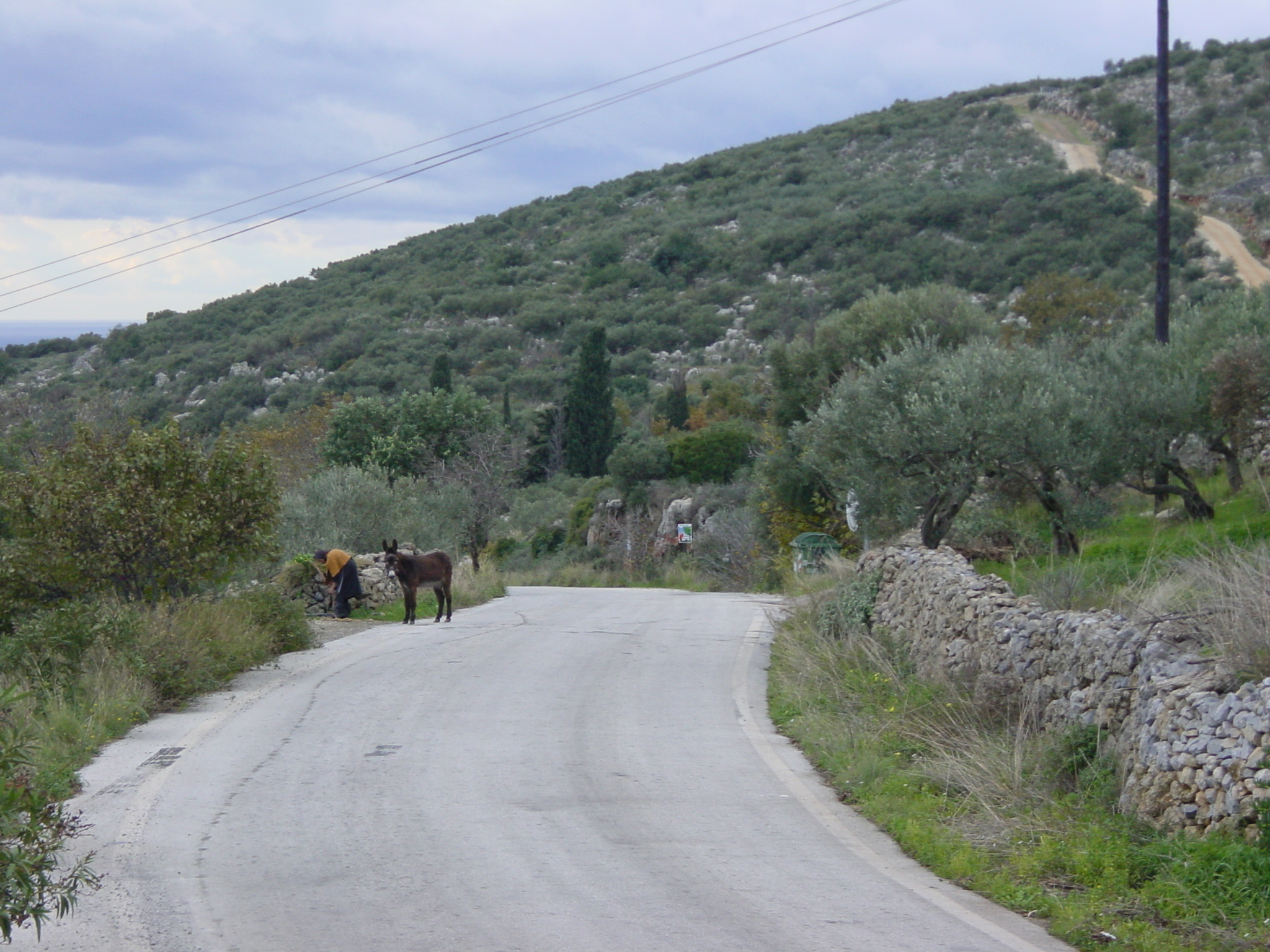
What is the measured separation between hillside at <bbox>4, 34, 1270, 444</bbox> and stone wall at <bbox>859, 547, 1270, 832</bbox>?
1565 inches

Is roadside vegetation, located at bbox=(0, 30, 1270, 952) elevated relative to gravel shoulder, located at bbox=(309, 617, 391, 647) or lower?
elevated

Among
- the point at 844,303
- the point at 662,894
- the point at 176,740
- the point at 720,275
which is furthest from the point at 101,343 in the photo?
the point at 662,894

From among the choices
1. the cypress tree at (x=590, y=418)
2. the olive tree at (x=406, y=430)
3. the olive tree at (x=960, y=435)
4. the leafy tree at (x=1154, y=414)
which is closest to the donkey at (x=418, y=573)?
the olive tree at (x=960, y=435)

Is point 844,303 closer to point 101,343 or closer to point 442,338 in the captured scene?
point 442,338

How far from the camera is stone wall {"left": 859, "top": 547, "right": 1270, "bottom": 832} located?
6324 millimetres

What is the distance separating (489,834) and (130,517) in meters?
8.34

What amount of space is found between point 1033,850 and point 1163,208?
16.4 meters

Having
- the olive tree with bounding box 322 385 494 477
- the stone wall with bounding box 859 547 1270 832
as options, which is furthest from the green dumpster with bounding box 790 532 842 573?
the olive tree with bounding box 322 385 494 477

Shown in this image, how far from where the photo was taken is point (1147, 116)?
261 ft

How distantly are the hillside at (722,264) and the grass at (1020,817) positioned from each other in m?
40.2

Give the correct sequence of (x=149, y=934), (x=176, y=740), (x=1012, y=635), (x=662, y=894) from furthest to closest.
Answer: (x=176, y=740) → (x=1012, y=635) → (x=662, y=894) → (x=149, y=934)

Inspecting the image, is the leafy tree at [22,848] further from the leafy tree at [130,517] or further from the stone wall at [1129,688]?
the leafy tree at [130,517]

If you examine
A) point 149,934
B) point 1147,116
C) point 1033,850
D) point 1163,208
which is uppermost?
point 1147,116

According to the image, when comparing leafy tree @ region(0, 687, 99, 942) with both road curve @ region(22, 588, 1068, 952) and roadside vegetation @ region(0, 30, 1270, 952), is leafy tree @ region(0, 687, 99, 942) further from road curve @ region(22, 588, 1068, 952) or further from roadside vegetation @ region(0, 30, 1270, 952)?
road curve @ region(22, 588, 1068, 952)
